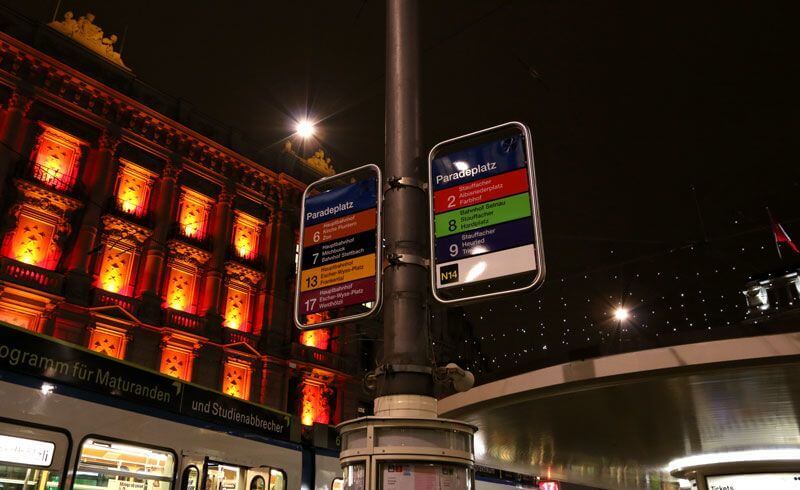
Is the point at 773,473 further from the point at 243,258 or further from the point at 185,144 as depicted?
the point at 185,144

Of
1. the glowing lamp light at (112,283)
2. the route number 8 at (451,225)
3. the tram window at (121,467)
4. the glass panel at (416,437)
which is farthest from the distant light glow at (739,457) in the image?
the glowing lamp light at (112,283)

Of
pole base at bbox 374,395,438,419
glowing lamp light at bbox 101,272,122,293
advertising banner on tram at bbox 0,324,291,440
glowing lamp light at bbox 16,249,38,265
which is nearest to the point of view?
pole base at bbox 374,395,438,419

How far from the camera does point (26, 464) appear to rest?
7176mm

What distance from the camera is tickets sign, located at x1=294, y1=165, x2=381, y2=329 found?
187 inches

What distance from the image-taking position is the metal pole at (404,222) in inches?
157

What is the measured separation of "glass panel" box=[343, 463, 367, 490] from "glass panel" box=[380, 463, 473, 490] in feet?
0.46

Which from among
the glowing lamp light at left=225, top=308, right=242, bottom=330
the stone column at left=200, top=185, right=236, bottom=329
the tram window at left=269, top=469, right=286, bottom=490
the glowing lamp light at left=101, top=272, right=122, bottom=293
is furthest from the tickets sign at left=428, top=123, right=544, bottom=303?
the glowing lamp light at left=225, top=308, right=242, bottom=330

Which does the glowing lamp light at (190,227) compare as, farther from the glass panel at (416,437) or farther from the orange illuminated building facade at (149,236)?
the glass panel at (416,437)

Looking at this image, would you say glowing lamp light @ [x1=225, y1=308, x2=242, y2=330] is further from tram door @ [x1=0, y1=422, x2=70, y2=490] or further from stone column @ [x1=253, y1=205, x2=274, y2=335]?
tram door @ [x1=0, y1=422, x2=70, y2=490]

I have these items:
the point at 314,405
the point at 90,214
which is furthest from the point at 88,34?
the point at 314,405

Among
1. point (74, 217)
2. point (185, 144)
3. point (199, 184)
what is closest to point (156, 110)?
point (185, 144)

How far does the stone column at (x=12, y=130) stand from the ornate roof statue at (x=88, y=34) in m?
5.76

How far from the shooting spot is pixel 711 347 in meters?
7.50

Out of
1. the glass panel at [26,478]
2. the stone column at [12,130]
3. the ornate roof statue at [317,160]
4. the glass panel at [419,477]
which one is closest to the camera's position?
the glass panel at [419,477]
